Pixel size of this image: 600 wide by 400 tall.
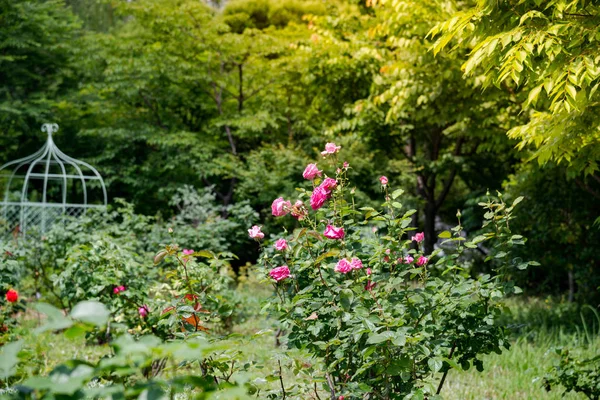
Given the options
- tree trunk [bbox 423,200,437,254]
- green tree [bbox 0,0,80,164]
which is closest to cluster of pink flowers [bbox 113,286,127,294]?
tree trunk [bbox 423,200,437,254]

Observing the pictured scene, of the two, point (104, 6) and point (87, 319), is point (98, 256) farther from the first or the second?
point (104, 6)

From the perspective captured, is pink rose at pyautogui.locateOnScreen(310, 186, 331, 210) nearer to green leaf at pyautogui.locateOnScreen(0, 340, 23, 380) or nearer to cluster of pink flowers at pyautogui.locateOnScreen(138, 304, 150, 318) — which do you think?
green leaf at pyautogui.locateOnScreen(0, 340, 23, 380)

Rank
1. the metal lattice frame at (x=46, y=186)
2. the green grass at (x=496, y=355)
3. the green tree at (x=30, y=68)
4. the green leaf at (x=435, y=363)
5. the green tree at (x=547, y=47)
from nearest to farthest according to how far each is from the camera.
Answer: the green leaf at (x=435, y=363), the green tree at (x=547, y=47), the green grass at (x=496, y=355), the metal lattice frame at (x=46, y=186), the green tree at (x=30, y=68)

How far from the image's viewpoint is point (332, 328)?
7.47 feet

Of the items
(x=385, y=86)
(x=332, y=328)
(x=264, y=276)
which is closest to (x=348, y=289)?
(x=332, y=328)

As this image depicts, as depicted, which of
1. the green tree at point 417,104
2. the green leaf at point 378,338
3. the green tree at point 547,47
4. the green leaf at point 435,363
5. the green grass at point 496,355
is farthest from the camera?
the green tree at point 417,104

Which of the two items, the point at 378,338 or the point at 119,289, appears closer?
the point at 378,338

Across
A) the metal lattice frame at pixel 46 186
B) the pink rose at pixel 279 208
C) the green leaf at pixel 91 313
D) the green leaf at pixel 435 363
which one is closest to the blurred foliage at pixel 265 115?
the metal lattice frame at pixel 46 186

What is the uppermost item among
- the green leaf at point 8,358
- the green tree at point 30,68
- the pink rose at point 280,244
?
the green leaf at point 8,358

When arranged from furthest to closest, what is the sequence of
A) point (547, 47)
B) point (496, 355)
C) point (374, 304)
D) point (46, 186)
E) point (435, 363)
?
point (46, 186) < point (496, 355) < point (547, 47) < point (374, 304) < point (435, 363)

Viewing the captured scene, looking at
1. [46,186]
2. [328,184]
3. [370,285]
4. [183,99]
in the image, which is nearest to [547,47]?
[328,184]

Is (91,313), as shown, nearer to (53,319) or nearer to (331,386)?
(53,319)

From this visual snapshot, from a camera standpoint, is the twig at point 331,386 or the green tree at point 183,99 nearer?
the twig at point 331,386

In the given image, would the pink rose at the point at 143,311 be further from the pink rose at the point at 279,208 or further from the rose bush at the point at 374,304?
the pink rose at the point at 279,208
